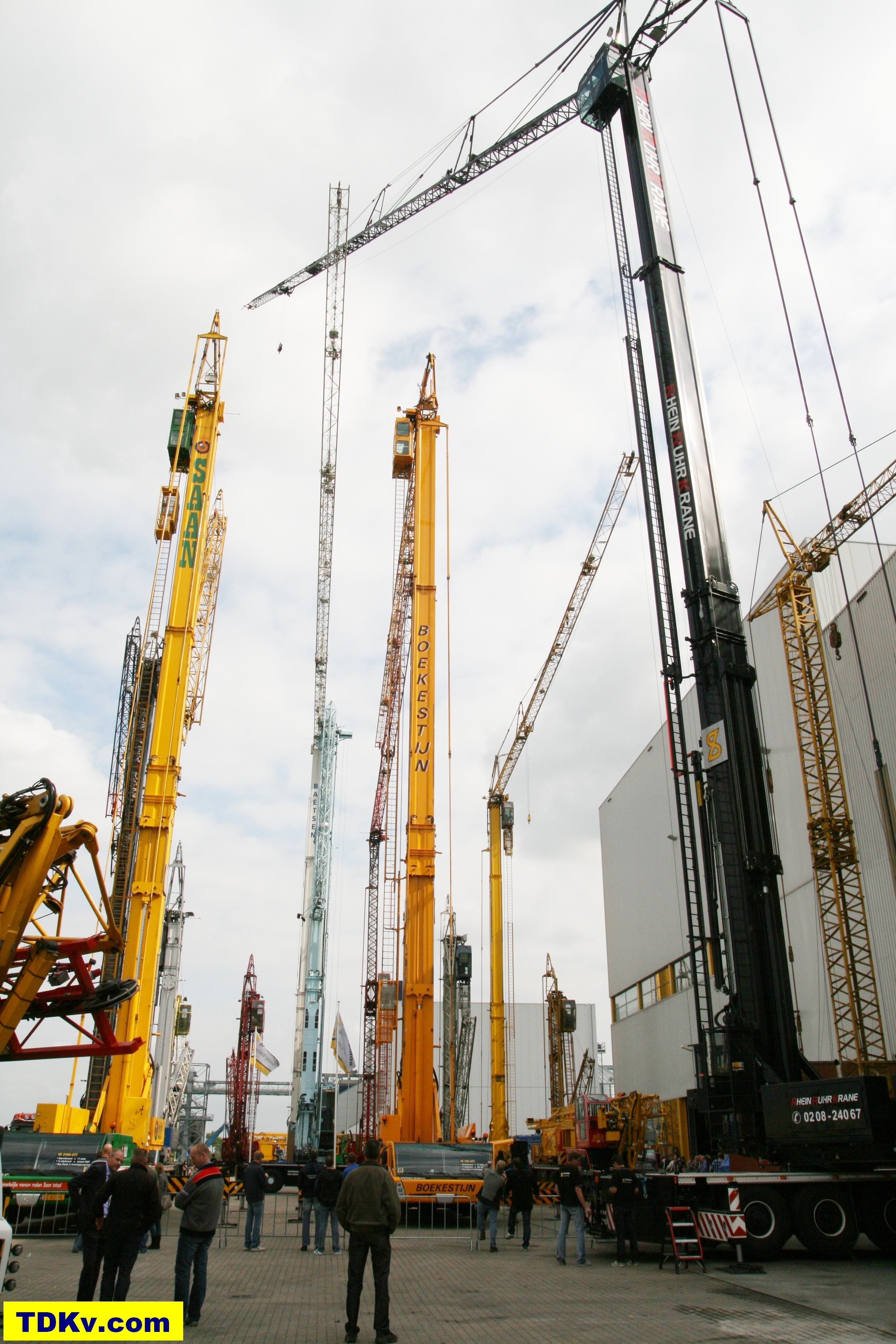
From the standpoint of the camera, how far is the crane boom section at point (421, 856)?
2488 centimetres

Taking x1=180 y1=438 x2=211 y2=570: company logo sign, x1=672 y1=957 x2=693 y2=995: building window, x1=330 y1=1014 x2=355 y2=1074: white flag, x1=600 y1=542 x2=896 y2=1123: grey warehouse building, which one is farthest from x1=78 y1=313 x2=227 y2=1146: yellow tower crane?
x1=330 y1=1014 x2=355 y2=1074: white flag

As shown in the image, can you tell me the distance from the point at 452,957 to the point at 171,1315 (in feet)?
140

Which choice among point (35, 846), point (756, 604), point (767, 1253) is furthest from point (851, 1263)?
point (756, 604)

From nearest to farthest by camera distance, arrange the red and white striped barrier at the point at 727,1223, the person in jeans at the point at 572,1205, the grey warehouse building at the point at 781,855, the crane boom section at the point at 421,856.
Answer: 1. the red and white striped barrier at the point at 727,1223
2. the person in jeans at the point at 572,1205
3. the crane boom section at the point at 421,856
4. the grey warehouse building at the point at 781,855

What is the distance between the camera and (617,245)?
79.8 feet

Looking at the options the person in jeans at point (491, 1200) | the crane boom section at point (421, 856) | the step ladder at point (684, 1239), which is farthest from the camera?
the crane boom section at point (421, 856)

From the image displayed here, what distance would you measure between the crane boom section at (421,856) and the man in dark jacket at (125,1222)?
59.8 feet

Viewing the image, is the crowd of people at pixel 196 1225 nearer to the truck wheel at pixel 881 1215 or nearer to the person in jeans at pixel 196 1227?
the person in jeans at pixel 196 1227

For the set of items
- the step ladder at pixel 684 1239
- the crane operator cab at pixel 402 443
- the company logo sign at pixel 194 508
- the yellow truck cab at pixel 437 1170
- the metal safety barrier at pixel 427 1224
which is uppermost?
the crane operator cab at pixel 402 443

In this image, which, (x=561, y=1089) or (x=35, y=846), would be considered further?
(x=561, y=1089)

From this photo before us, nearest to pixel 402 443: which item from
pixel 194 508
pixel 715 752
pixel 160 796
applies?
pixel 194 508

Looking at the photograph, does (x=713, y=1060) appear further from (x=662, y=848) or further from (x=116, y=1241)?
(x=662, y=848)

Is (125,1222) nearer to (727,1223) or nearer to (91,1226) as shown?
(91,1226)

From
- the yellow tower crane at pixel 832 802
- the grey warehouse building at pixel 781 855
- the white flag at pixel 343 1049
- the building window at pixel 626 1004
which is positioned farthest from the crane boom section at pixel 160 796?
the white flag at pixel 343 1049
